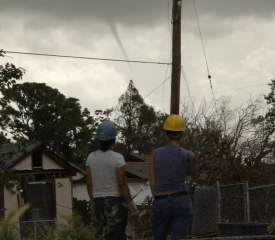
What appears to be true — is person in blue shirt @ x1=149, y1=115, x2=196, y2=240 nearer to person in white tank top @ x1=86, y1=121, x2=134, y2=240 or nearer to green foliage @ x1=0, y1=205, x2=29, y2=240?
person in white tank top @ x1=86, y1=121, x2=134, y2=240

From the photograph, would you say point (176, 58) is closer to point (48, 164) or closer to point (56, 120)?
point (48, 164)

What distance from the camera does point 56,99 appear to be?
64.7 metres

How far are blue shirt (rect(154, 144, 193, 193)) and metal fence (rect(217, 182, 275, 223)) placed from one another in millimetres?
7625

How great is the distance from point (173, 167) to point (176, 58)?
37.1ft

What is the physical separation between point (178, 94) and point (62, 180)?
62.1 feet

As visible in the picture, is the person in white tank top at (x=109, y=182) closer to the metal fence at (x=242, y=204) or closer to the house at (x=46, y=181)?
the metal fence at (x=242, y=204)

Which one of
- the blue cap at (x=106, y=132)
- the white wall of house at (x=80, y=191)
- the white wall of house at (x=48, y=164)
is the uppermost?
the white wall of house at (x=48, y=164)

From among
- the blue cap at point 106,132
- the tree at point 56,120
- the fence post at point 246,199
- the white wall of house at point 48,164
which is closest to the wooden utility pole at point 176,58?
the fence post at point 246,199

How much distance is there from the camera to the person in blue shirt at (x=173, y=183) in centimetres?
696

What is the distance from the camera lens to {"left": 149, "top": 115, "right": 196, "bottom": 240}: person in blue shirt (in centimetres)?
696

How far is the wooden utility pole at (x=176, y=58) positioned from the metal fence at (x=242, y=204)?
3158 millimetres

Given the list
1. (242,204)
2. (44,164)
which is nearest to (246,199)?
(242,204)

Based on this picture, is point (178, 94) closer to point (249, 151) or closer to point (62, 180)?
point (249, 151)

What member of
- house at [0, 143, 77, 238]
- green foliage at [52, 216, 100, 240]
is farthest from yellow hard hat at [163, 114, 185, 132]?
house at [0, 143, 77, 238]
